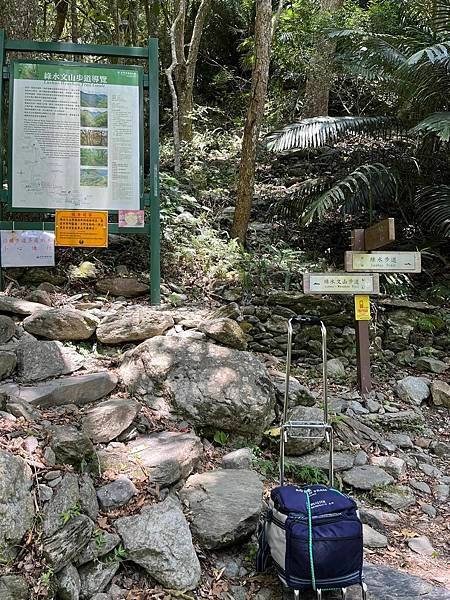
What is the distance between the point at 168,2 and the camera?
36.1 feet

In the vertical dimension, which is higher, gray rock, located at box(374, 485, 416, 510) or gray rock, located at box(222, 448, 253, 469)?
gray rock, located at box(222, 448, 253, 469)

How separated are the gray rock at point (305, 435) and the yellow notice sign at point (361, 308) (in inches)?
44.0

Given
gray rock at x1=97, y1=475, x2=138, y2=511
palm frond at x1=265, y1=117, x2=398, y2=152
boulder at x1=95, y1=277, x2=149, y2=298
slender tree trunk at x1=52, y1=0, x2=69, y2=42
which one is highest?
slender tree trunk at x1=52, y1=0, x2=69, y2=42

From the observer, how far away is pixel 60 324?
13.7 ft

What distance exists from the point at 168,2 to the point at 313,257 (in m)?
7.49

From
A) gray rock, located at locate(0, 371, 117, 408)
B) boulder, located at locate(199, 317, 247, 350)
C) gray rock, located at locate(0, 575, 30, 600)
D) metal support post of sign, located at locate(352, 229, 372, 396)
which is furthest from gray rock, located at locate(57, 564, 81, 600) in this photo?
metal support post of sign, located at locate(352, 229, 372, 396)

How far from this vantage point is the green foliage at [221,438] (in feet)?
12.3

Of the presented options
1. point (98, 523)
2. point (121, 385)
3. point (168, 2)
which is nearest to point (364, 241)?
point (121, 385)

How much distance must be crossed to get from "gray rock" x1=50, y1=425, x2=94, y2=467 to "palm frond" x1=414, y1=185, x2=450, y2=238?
4.93m

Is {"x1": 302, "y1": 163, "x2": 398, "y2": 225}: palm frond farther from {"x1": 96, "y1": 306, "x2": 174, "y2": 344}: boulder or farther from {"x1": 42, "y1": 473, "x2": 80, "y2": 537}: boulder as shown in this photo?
{"x1": 42, "y1": 473, "x2": 80, "y2": 537}: boulder

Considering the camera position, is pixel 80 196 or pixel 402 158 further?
pixel 402 158

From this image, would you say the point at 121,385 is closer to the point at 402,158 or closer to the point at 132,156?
the point at 132,156

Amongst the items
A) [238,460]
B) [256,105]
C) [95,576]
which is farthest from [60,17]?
[95,576]

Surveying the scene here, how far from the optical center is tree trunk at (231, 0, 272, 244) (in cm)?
661
